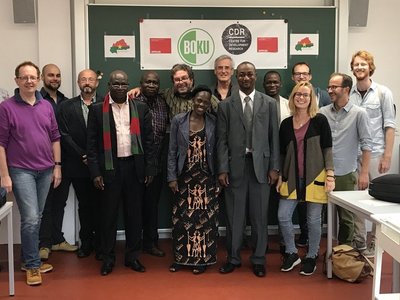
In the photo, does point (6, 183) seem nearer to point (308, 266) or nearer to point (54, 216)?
point (54, 216)

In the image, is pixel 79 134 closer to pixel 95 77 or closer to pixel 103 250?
pixel 95 77

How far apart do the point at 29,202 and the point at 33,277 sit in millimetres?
595

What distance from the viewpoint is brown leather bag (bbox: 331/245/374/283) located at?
3600 millimetres

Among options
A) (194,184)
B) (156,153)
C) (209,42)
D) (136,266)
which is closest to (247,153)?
(194,184)

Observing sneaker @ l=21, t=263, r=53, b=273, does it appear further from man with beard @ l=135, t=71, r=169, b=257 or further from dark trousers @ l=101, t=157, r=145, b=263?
man with beard @ l=135, t=71, r=169, b=257

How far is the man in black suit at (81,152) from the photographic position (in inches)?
165

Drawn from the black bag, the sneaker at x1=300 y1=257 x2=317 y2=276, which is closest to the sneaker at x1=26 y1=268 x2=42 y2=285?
the sneaker at x1=300 y1=257 x2=317 y2=276

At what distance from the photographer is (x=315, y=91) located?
14.8ft

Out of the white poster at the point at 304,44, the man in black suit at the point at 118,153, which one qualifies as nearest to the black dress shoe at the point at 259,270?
the man in black suit at the point at 118,153

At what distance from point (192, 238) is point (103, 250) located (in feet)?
2.45

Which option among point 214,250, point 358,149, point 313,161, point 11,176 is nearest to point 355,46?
point 358,149

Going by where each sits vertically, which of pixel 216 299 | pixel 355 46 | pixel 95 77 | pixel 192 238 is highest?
pixel 355 46

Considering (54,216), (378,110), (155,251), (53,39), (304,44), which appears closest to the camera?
(378,110)

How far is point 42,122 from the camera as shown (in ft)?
11.9
